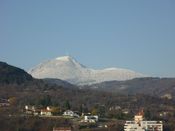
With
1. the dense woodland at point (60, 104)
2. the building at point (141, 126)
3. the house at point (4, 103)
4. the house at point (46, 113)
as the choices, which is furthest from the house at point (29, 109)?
the building at point (141, 126)

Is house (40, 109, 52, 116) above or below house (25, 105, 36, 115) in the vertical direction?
below

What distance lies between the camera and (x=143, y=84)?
18150 cm

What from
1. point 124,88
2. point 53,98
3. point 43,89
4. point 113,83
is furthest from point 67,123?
point 113,83

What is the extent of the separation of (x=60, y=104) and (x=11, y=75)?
28.0m

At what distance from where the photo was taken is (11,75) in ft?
356

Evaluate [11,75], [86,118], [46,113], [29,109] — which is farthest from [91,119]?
[11,75]

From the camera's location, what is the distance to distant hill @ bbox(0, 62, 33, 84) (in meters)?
105

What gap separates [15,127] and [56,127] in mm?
3748

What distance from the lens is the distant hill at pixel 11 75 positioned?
344 ft

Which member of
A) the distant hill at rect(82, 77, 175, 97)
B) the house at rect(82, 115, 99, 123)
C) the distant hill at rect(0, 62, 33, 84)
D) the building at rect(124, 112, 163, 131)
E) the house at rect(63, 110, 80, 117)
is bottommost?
the building at rect(124, 112, 163, 131)

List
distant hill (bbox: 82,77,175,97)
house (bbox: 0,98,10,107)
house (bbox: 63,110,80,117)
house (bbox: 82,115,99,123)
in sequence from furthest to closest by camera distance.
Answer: distant hill (bbox: 82,77,175,97) → house (bbox: 0,98,10,107) → house (bbox: 63,110,80,117) → house (bbox: 82,115,99,123)

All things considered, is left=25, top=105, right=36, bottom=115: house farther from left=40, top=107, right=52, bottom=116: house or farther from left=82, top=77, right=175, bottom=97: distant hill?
left=82, top=77, right=175, bottom=97: distant hill

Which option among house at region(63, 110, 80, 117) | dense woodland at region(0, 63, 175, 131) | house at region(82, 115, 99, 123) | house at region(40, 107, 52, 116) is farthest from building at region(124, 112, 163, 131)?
house at region(40, 107, 52, 116)

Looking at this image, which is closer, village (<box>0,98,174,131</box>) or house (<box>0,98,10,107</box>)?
village (<box>0,98,174,131</box>)
